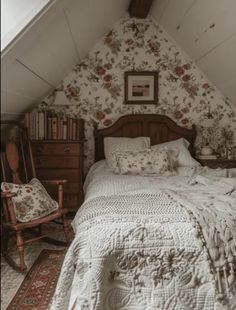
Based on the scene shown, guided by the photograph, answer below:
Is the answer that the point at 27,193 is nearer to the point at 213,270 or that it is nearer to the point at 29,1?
the point at 29,1

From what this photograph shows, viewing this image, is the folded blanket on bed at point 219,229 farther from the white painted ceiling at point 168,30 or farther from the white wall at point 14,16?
the white wall at point 14,16

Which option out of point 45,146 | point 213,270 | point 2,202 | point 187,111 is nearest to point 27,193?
point 45,146

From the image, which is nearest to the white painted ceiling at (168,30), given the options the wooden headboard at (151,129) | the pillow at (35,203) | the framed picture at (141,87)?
the pillow at (35,203)

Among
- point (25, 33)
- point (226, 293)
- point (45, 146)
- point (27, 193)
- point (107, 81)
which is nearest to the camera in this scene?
point (25, 33)

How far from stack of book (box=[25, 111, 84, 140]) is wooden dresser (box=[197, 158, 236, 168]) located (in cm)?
127

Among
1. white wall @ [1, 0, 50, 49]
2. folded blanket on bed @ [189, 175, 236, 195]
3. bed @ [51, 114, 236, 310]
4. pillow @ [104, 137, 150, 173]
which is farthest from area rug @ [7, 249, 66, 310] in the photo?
pillow @ [104, 137, 150, 173]

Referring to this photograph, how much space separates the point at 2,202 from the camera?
1.77 ft

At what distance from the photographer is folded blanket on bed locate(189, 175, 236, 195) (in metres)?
1.78

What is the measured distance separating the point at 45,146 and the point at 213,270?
904 mm

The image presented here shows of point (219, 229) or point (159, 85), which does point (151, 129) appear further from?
point (219, 229)

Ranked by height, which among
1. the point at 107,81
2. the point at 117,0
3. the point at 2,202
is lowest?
the point at 2,202

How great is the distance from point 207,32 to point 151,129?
1.18 metres

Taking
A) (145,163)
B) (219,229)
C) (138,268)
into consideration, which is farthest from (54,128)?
(145,163)

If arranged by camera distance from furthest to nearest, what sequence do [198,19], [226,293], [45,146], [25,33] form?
[198,19] < [226,293] < [45,146] < [25,33]
